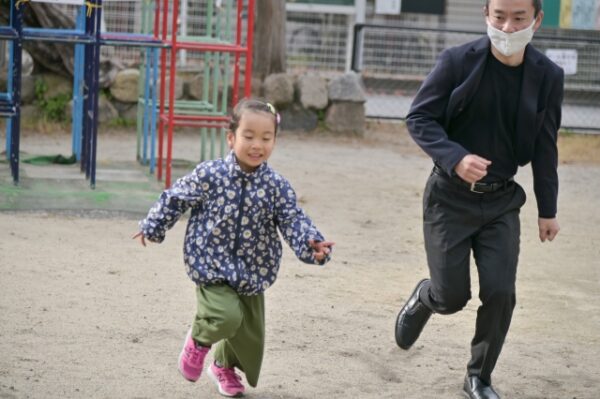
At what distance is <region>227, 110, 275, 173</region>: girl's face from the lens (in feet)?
13.8

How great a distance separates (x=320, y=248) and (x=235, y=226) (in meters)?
0.33

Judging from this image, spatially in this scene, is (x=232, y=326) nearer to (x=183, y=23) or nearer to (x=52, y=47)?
(x=52, y=47)

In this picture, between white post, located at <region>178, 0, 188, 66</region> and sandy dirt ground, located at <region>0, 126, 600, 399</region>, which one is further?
white post, located at <region>178, 0, 188, 66</region>

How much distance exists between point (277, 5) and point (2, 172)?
5678 millimetres

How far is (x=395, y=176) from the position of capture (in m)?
11.2

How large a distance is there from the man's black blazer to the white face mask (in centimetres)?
Result: 8

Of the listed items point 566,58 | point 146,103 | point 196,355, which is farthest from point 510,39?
point 566,58

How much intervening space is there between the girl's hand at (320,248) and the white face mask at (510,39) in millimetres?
997

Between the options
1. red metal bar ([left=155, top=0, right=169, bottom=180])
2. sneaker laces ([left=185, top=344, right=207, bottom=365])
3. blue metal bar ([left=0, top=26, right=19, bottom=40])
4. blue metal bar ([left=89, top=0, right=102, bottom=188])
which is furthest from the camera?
red metal bar ([left=155, top=0, right=169, bottom=180])

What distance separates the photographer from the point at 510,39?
14.0 ft

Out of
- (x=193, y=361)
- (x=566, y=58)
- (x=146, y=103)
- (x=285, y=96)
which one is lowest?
(x=193, y=361)

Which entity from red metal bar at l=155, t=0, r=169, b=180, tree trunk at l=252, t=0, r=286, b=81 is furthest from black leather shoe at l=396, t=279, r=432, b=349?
tree trunk at l=252, t=0, r=286, b=81

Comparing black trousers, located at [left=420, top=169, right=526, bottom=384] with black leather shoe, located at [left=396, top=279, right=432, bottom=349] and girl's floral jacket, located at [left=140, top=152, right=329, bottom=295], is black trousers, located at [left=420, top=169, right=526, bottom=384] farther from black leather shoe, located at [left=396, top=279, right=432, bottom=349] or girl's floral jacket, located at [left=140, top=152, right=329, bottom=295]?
girl's floral jacket, located at [left=140, top=152, right=329, bottom=295]

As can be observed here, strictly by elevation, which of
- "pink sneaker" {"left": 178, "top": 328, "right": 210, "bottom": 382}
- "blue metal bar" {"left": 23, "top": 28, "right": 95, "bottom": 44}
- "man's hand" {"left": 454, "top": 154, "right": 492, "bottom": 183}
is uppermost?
"blue metal bar" {"left": 23, "top": 28, "right": 95, "bottom": 44}
